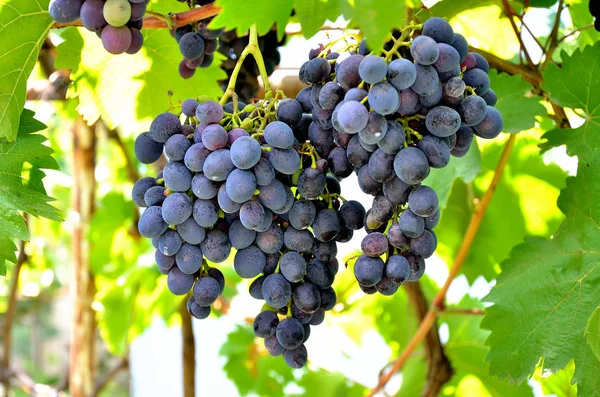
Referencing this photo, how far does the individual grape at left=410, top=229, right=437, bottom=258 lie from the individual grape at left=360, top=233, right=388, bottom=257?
0.11 ft

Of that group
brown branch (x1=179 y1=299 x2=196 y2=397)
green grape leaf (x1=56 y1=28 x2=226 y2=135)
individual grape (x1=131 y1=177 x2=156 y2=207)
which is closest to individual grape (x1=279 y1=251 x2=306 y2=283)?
individual grape (x1=131 y1=177 x2=156 y2=207)

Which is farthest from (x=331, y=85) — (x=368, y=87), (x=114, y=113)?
(x=114, y=113)

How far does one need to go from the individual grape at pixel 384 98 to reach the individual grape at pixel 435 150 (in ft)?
0.22

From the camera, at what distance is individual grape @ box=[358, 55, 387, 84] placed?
0.72 metres

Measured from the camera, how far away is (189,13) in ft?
3.17

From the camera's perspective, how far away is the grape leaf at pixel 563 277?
1065 millimetres

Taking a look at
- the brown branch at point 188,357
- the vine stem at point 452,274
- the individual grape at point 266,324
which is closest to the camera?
the individual grape at point 266,324

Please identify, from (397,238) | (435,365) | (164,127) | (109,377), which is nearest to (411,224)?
(397,238)

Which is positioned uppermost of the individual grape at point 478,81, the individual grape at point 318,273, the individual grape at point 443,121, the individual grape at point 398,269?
the individual grape at point 478,81

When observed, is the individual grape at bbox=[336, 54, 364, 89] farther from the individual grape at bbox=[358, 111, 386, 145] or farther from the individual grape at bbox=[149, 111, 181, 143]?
the individual grape at bbox=[149, 111, 181, 143]

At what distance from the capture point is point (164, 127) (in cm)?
86

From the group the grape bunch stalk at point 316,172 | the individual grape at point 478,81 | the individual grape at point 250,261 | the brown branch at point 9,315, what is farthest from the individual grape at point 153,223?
the brown branch at point 9,315

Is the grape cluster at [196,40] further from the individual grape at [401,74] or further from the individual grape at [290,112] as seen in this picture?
the individual grape at [401,74]

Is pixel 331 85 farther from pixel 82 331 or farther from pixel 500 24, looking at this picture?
pixel 82 331
